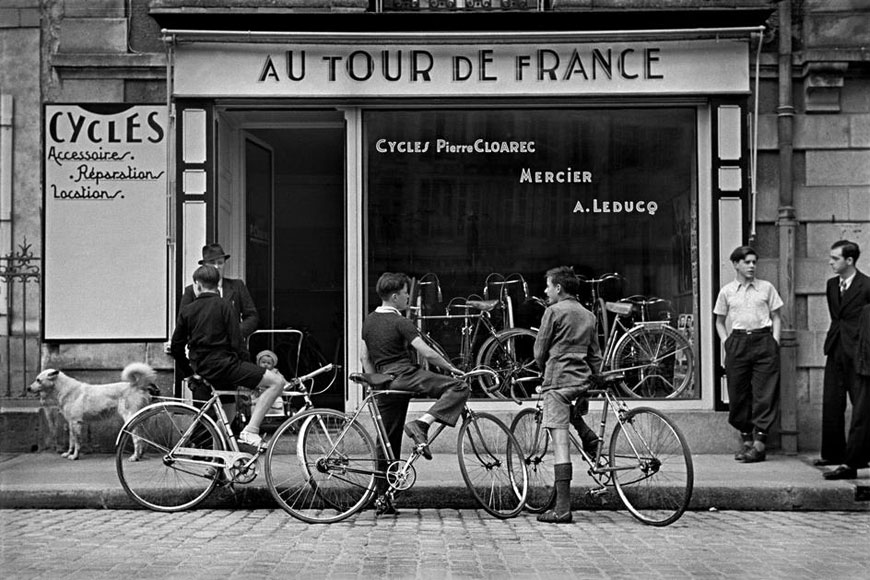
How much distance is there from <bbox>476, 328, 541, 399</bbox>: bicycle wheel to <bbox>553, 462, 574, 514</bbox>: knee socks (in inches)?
133

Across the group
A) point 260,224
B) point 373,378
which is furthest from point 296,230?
point 373,378

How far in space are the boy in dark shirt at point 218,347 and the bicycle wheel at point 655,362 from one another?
162 inches

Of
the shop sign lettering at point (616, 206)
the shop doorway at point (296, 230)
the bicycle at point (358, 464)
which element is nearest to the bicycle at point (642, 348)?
the shop sign lettering at point (616, 206)

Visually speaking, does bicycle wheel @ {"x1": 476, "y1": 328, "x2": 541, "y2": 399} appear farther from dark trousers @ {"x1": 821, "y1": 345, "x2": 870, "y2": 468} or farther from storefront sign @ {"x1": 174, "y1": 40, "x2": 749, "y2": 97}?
dark trousers @ {"x1": 821, "y1": 345, "x2": 870, "y2": 468}

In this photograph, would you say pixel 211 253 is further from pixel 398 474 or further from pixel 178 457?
pixel 398 474

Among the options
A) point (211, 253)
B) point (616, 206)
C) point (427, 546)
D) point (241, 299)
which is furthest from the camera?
point (616, 206)

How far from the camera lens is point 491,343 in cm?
1169

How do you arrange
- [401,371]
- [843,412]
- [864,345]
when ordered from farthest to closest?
[843,412] < [864,345] < [401,371]

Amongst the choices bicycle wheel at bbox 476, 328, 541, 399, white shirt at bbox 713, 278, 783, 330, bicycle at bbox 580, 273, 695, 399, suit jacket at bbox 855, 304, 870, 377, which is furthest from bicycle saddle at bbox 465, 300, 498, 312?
suit jacket at bbox 855, 304, 870, 377

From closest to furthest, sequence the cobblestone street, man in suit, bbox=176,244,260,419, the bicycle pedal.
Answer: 1. the cobblestone street
2. the bicycle pedal
3. man in suit, bbox=176,244,260,419

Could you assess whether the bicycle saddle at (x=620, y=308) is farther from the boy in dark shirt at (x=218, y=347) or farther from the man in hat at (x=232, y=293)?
the boy in dark shirt at (x=218, y=347)

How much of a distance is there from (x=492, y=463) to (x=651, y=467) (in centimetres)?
116

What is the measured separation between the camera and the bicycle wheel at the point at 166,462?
8.60 m

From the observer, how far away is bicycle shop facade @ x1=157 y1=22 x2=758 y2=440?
11.3 meters
